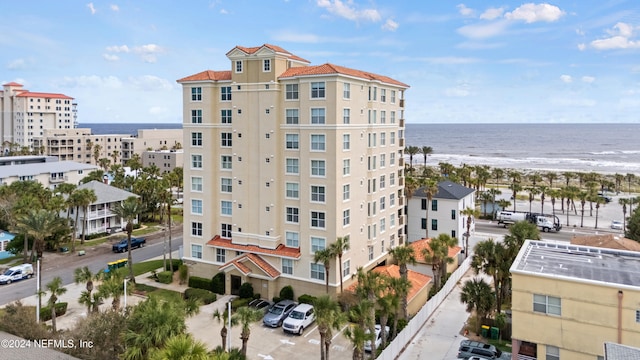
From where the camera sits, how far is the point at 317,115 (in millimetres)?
36875

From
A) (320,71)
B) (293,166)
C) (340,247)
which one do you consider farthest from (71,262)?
(320,71)

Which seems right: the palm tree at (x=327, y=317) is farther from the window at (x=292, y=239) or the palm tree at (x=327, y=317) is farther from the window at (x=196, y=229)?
the window at (x=196, y=229)

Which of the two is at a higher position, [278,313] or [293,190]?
[293,190]

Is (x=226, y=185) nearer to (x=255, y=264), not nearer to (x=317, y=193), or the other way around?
(x=255, y=264)

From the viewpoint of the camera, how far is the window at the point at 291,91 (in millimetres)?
37906

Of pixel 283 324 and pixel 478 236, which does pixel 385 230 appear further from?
pixel 478 236

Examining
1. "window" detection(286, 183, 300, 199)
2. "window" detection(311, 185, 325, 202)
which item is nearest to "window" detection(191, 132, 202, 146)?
"window" detection(286, 183, 300, 199)

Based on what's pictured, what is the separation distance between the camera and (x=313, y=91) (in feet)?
121

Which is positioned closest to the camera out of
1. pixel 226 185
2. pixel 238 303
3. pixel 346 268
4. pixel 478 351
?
pixel 478 351

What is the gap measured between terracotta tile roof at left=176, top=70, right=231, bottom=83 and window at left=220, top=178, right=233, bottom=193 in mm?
8877

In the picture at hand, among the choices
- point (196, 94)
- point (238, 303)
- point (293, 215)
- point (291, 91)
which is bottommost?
point (238, 303)

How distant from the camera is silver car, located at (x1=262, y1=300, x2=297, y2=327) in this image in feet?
108

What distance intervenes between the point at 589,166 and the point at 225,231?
520 ft

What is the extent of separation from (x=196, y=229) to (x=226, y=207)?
3.84 metres
